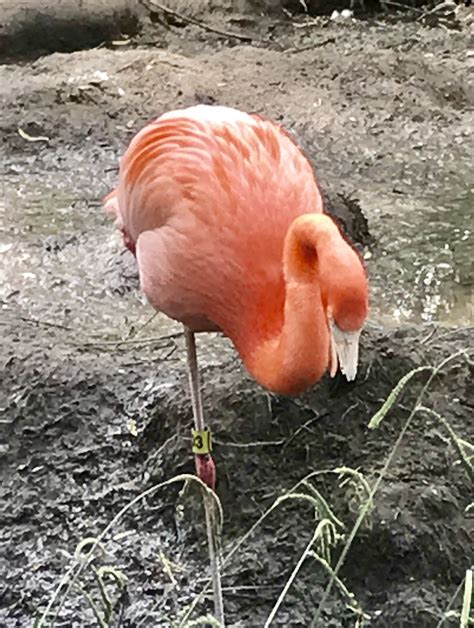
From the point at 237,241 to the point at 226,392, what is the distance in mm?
635

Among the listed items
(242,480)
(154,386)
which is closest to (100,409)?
(154,386)

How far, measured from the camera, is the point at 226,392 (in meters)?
2.53

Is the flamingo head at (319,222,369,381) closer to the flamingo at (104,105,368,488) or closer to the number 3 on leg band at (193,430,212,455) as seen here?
the flamingo at (104,105,368,488)

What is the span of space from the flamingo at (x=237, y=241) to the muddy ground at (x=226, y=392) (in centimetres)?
22

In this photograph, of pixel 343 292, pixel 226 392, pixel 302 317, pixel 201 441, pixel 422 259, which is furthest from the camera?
pixel 422 259

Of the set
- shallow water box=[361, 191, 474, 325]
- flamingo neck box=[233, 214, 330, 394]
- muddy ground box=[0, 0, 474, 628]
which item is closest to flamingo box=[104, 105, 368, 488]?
flamingo neck box=[233, 214, 330, 394]

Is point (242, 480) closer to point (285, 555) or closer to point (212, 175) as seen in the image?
point (285, 555)

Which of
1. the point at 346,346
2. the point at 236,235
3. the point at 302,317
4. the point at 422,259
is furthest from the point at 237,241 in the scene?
the point at 422,259

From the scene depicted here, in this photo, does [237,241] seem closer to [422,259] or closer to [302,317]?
[302,317]

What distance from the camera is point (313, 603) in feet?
7.18

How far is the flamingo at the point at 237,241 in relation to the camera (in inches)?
68.8

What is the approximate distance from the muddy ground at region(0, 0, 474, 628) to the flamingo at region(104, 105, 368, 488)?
0.22m

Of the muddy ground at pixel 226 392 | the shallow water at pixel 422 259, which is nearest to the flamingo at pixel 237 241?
the muddy ground at pixel 226 392

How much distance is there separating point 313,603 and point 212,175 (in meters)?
0.84
